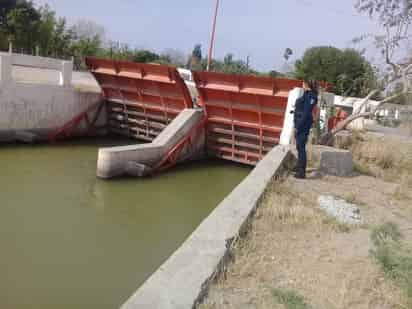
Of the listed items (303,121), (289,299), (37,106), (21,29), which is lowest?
(289,299)

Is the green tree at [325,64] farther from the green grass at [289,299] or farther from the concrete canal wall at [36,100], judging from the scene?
the green grass at [289,299]

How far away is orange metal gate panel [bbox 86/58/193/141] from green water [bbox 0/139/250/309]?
204 cm

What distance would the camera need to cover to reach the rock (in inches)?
205

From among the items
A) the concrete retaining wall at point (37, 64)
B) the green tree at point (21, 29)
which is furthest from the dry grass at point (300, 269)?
the green tree at point (21, 29)

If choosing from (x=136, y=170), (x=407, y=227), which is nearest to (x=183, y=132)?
(x=136, y=170)

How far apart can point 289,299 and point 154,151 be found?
24.7ft

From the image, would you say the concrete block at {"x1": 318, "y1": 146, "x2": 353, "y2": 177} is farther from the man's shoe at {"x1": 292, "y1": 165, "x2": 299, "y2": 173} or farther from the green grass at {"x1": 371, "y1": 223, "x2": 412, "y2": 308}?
the green grass at {"x1": 371, "y1": 223, "x2": 412, "y2": 308}

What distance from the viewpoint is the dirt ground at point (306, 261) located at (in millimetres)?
3139

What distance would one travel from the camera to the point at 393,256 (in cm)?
391

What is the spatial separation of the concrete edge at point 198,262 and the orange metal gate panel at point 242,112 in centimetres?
531

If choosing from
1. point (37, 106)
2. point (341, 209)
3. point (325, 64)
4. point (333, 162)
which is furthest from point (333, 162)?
point (325, 64)

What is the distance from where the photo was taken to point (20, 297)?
4.39 m

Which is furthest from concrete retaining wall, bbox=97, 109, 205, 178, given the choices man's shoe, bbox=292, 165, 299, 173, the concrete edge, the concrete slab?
the concrete edge

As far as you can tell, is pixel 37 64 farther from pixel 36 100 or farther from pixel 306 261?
pixel 306 261
